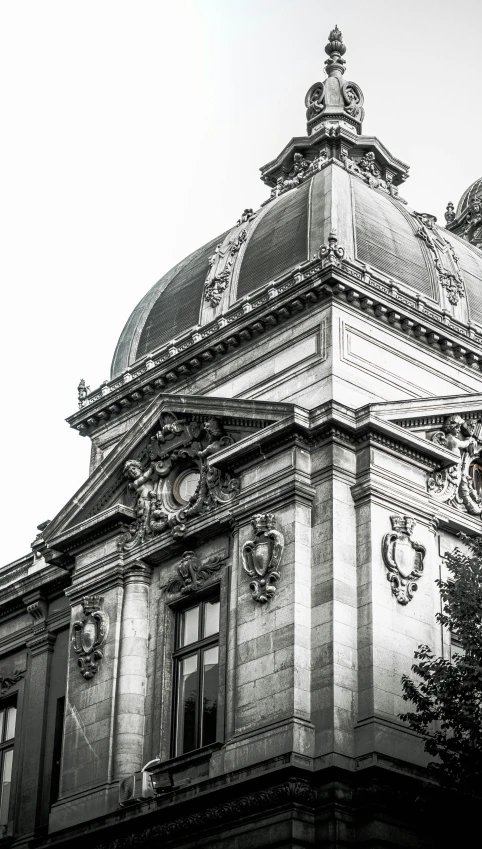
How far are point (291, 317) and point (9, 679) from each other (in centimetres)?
1423

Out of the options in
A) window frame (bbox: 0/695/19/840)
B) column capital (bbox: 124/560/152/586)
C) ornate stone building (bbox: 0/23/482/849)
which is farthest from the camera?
window frame (bbox: 0/695/19/840)

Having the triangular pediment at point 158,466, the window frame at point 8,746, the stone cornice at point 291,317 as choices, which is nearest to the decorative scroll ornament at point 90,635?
the triangular pediment at point 158,466

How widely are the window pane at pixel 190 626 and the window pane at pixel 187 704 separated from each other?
454mm

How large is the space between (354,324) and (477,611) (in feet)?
34.9

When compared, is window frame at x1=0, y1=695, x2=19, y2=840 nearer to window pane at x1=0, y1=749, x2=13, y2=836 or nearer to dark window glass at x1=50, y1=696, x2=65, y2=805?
window pane at x1=0, y1=749, x2=13, y2=836

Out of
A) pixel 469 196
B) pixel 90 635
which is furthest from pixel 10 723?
pixel 469 196

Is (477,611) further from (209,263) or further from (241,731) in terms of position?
(209,263)

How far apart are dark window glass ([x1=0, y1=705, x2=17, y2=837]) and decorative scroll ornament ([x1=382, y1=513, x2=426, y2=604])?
15094 millimetres

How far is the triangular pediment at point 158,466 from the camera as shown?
4100 centimetres

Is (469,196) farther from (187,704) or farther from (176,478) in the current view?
(187,704)

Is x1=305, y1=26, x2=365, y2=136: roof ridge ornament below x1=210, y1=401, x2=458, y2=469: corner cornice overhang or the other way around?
the other way around

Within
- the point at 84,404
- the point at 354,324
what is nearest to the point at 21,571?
the point at 84,404

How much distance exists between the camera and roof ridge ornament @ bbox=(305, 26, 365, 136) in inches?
2137

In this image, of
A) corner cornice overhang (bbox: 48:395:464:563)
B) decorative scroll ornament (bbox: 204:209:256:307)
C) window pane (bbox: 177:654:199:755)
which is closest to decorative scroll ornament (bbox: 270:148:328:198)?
decorative scroll ornament (bbox: 204:209:256:307)
